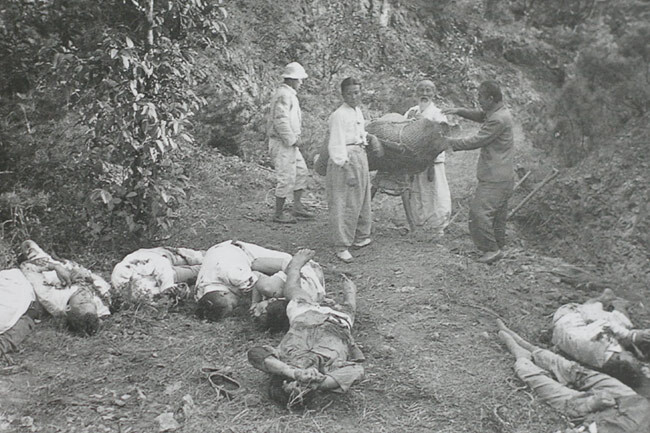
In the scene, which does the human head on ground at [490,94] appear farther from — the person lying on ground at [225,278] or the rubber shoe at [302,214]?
the rubber shoe at [302,214]

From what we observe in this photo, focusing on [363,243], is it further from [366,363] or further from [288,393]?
[288,393]

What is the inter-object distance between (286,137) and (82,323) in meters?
3.25

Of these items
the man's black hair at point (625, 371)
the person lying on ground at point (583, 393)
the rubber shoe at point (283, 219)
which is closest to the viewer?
the person lying on ground at point (583, 393)

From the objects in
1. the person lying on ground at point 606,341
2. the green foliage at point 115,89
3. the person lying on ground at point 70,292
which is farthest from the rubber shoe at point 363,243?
the person lying on ground at point 70,292

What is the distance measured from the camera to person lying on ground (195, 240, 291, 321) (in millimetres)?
5012

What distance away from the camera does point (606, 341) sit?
4191 mm

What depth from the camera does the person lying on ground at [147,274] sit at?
511 centimetres

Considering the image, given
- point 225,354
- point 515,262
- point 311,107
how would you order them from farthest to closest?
point 311,107 < point 515,262 < point 225,354

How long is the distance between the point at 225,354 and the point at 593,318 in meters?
2.44

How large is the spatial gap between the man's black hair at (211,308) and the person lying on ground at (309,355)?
53cm

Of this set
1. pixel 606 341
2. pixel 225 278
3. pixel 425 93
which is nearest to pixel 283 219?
pixel 425 93

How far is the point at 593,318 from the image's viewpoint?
178 inches

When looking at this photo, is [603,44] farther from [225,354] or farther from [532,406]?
[225,354]

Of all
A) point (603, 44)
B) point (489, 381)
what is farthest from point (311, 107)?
point (489, 381)
